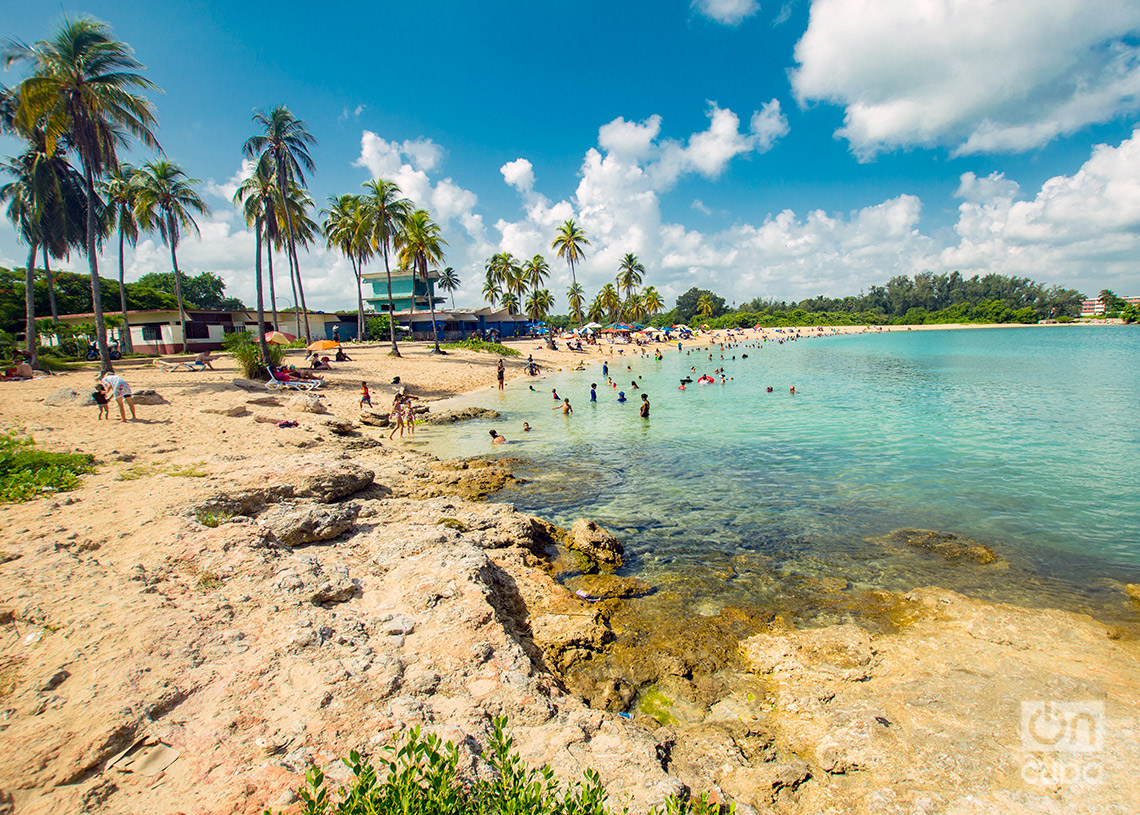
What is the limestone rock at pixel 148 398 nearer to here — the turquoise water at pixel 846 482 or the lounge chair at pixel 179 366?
the turquoise water at pixel 846 482

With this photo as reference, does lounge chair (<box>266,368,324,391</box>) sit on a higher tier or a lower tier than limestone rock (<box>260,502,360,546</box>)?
higher

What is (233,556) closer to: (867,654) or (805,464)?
(867,654)

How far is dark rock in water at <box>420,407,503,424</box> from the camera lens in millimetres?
23438

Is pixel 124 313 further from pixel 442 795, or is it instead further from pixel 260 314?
pixel 442 795

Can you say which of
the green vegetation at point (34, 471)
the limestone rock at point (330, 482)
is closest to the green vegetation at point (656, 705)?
the limestone rock at point (330, 482)

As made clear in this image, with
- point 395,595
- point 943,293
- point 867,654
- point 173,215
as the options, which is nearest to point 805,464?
point 867,654

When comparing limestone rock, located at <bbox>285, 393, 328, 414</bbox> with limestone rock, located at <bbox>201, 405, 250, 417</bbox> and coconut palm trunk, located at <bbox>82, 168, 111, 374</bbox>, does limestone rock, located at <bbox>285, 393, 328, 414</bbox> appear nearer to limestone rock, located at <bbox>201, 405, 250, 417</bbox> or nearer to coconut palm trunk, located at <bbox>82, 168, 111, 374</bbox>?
limestone rock, located at <bbox>201, 405, 250, 417</bbox>

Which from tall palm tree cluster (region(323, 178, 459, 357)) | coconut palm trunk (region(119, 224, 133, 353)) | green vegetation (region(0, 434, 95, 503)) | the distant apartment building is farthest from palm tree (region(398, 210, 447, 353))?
the distant apartment building

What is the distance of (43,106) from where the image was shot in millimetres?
19969

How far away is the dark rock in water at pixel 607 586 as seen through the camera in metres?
7.93

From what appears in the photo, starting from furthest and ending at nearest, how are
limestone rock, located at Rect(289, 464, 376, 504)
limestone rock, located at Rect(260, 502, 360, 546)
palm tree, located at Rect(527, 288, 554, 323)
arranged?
palm tree, located at Rect(527, 288, 554, 323) < limestone rock, located at Rect(289, 464, 376, 504) < limestone rock, located at Rect(260, 502, 360, 546)

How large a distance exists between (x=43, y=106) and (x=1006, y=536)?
114 feet

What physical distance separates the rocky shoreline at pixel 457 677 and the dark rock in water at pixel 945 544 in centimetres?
186

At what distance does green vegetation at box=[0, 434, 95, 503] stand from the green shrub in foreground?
29.5ft
